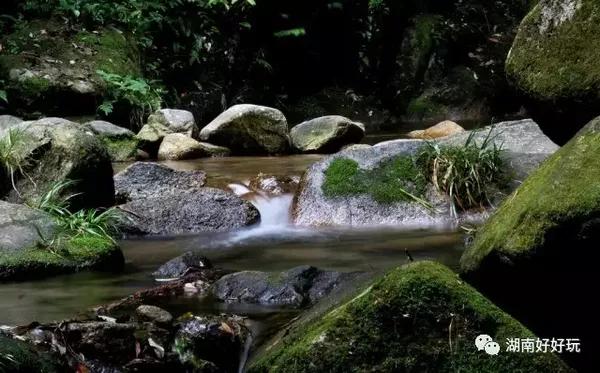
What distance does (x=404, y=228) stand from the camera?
558cm

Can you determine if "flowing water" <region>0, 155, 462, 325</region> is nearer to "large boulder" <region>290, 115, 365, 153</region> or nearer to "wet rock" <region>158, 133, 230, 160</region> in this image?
"wet rock" <region>158, 133, 230, 160</region>

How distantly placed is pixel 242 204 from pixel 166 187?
1.19 meters

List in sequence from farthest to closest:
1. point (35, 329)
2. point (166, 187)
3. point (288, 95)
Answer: point (288, 95) → point (166, 187) → point (35, 329)

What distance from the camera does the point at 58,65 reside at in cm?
1073

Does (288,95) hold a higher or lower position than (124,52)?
lower

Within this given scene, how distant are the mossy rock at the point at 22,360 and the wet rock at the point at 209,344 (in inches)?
17.9

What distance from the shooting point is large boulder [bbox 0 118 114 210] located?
5504 millimetres

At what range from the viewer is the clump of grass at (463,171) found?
5.90 meters

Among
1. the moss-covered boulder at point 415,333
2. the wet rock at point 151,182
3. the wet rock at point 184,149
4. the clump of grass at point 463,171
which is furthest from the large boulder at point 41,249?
the wet rock at point 184,149

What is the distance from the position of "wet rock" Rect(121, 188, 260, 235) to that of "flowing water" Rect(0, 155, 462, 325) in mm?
165

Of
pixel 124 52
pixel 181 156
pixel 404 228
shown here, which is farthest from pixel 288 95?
pixel 404 228

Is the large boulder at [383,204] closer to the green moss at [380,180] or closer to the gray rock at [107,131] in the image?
the green moss at [380,180]

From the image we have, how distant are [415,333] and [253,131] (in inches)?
294

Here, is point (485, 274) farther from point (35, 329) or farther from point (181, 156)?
point (181, 156)
